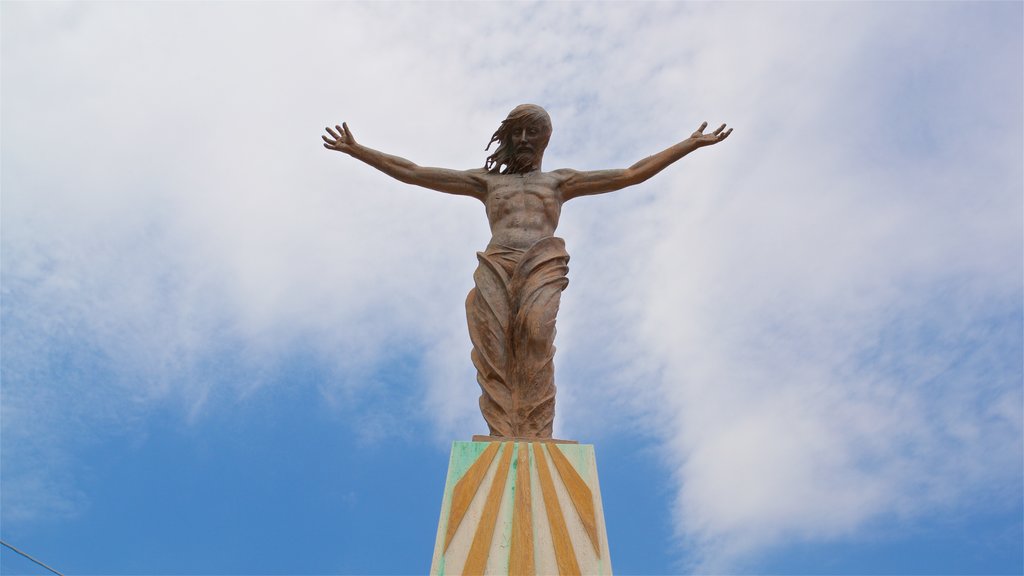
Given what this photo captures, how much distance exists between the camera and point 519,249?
8531 millimetres

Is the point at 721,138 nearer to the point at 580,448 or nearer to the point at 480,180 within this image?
the point at 480,180

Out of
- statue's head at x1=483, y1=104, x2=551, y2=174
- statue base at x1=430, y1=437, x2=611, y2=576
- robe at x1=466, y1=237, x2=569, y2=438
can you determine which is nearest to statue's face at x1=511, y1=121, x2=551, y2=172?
statue's head at x1=483, y1=104, x2=551, y2=174

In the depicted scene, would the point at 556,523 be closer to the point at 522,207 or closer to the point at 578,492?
the point at 578,492

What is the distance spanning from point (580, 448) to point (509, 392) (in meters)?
0.80

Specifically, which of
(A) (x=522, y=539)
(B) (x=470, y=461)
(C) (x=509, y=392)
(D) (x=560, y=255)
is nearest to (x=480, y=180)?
(D) (x=560, y=255)

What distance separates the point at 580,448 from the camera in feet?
25.2

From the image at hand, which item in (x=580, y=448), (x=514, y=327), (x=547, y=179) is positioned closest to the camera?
(x=580, y=448)

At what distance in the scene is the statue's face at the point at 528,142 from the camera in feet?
29.6

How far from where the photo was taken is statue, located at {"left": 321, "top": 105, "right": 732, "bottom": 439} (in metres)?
8.10

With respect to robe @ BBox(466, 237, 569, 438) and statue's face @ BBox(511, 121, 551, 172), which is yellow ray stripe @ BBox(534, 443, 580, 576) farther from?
statue's face @ BBox(511, 121, 551, 172)

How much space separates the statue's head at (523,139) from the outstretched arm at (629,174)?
14.9 inches

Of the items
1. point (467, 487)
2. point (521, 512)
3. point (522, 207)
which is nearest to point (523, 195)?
point (522, 207)

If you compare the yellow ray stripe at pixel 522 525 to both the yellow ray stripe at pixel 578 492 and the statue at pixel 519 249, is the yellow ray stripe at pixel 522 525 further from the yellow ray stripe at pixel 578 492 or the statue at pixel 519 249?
the statue at pixel 519 249

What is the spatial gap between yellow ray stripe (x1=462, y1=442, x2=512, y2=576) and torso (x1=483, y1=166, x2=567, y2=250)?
1.96 metres
